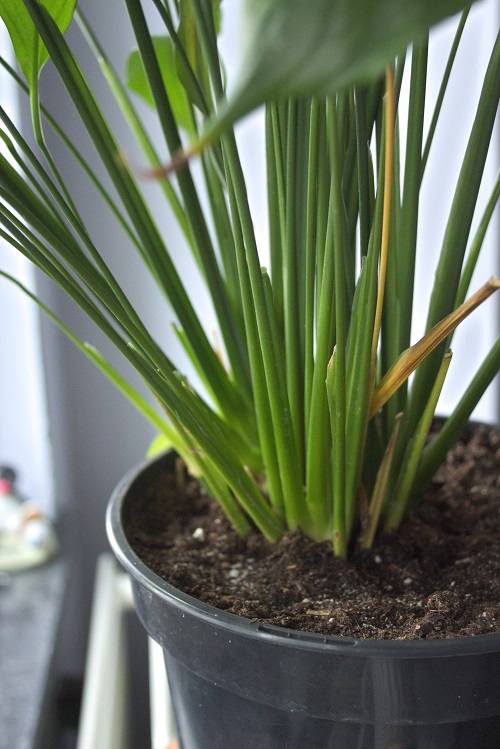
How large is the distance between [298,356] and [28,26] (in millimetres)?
179

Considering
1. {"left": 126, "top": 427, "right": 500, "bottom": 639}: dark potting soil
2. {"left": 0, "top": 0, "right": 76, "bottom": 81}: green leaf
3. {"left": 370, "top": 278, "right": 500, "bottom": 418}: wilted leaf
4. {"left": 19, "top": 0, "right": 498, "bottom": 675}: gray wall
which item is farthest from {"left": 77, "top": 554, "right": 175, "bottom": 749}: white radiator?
{"left": 0, "top": 0, "right": 76, "bottom": 81}: green leaf

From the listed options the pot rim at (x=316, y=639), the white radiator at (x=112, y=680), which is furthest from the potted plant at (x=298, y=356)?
the white radiator at (x=112, y=680)

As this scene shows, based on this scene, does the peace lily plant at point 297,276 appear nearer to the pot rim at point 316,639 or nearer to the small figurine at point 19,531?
the pot rim at point 316,639

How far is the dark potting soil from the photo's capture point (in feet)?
0.97

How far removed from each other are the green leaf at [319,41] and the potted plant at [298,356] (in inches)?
3.2

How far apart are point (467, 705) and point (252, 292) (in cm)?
17

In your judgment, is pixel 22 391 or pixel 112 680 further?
pixel 22 391

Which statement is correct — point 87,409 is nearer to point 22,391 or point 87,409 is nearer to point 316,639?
point 22,391

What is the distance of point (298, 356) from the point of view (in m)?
0.33

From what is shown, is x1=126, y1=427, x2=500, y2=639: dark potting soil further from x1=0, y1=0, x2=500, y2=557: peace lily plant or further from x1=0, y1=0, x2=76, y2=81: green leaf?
x1=0, y1=0, x2=76, y2=81: green leaf

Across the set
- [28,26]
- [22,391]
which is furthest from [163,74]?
[22,391]

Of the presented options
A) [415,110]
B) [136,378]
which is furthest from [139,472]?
[136,378]

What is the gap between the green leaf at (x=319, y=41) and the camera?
118 millimetres

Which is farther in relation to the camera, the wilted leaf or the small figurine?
the small figurine
